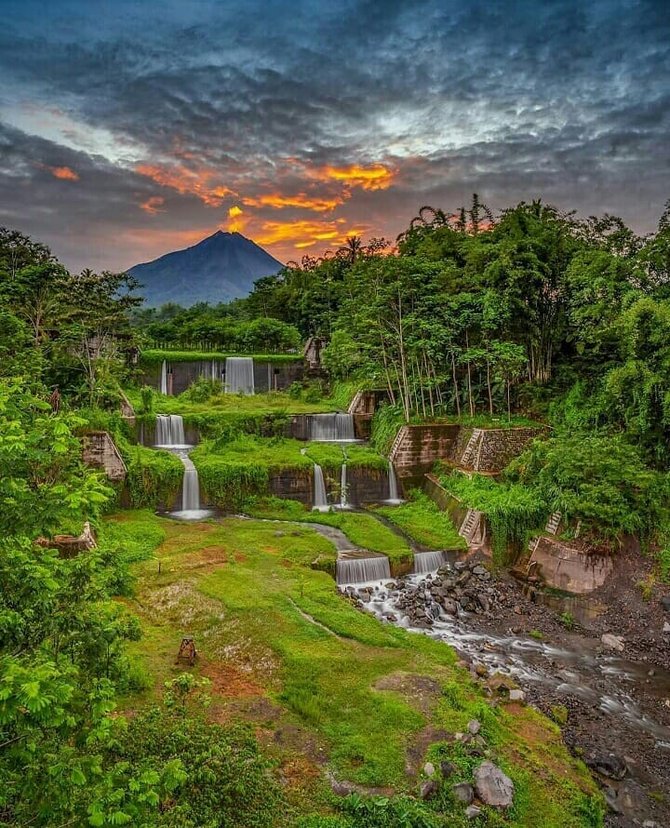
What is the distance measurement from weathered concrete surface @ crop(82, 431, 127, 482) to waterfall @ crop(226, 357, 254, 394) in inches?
551

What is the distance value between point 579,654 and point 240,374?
2474cm

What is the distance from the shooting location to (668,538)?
1331 cm

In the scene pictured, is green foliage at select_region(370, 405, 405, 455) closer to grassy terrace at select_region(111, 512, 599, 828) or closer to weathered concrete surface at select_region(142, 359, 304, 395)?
grassy terrace at select_region(111, 512, 599, 828)

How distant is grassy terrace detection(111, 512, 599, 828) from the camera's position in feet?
22.7

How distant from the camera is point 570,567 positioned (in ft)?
44.6

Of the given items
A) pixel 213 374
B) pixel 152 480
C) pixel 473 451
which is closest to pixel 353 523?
pixel 473 451

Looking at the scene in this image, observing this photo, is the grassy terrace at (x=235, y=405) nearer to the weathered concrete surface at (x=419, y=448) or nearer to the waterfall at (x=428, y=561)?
the weathered concrete surface at (x=419, y=448)

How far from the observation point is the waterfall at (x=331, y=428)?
24.2m

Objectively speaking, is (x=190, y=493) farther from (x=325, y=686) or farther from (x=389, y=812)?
(x=389, y=812)

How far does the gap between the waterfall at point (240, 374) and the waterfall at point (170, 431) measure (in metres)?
9.65

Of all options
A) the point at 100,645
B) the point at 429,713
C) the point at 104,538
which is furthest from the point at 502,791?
the point at 104,538

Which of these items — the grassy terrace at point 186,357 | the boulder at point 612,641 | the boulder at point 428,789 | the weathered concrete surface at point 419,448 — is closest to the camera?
the boulder at point 428,789

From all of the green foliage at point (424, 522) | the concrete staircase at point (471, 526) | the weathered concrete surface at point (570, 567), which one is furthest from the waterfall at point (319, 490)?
the weathered concrete surface at point (570, 567)

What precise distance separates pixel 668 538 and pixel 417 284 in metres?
12.1
